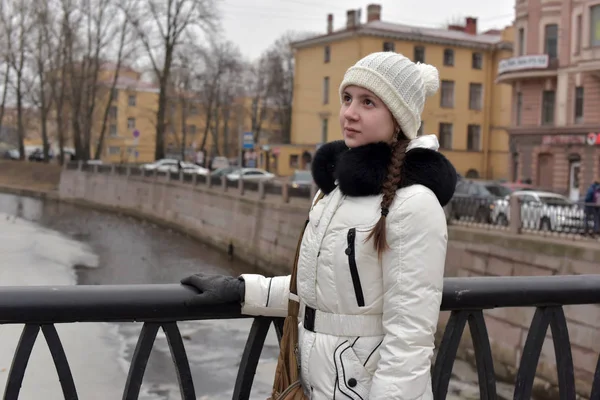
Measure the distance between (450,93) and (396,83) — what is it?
4895cm

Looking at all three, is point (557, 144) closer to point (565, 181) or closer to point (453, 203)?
point (565, 181)

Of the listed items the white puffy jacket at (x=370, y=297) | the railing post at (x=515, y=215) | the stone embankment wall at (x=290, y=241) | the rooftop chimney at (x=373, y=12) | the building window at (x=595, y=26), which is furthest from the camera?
the rooftop chimney at (x=373, y=12)

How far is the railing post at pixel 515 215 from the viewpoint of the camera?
15523mm

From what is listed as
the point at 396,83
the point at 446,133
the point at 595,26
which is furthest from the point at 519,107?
the point at 396,83

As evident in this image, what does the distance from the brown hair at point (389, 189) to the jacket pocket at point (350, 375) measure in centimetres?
32

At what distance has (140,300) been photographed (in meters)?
2.50

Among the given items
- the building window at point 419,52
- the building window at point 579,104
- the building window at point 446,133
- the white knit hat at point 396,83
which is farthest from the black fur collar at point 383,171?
the building window at point 446,133

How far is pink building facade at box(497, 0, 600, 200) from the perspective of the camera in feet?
103

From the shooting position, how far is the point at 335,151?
2.64 m

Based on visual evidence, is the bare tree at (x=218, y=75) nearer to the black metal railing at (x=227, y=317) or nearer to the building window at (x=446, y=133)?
the building window at (x=446, y=133)

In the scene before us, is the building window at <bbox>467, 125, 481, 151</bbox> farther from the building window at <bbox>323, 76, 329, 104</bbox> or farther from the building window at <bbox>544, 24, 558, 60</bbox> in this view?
the building window at <bbox>544, 24, 558, 60</bbox>

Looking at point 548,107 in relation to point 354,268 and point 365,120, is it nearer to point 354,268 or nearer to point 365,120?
point 365,120

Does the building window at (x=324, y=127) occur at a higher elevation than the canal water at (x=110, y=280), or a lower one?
higher

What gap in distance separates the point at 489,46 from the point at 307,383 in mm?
50963
